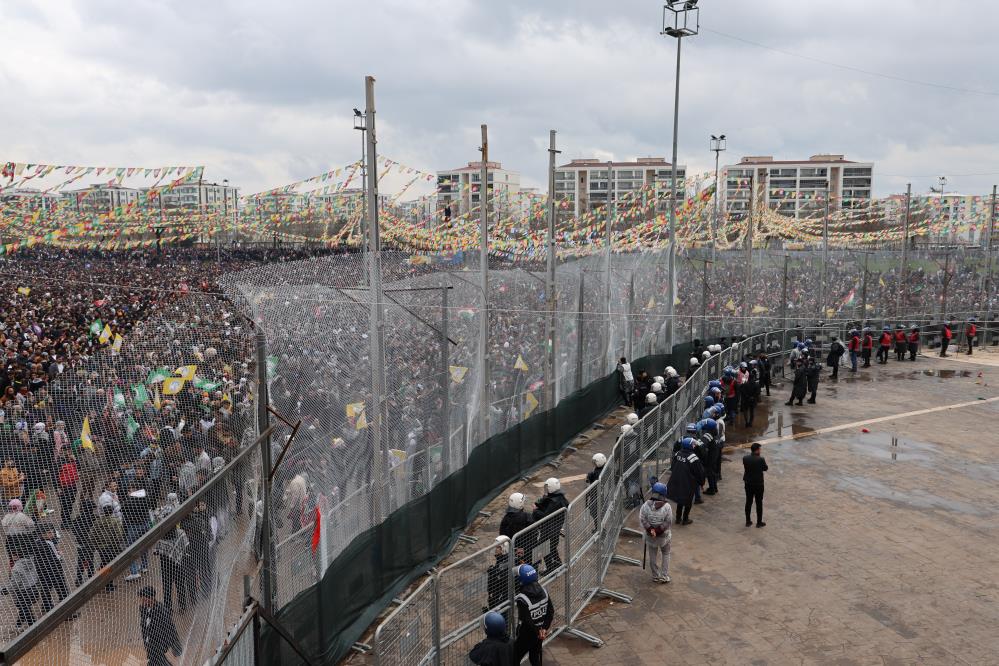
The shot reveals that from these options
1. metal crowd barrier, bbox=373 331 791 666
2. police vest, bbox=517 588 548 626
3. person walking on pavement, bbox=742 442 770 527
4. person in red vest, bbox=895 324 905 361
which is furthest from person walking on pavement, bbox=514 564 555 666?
person in red vest, bbox=895 324 905 361

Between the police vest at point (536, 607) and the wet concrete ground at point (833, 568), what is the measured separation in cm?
93

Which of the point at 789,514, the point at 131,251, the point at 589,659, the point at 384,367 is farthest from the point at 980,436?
the point at 131,251

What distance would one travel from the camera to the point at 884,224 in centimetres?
7194

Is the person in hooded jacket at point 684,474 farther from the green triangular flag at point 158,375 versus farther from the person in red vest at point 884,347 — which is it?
the person in red vest at point 884,347

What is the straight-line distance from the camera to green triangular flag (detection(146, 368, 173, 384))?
727cm

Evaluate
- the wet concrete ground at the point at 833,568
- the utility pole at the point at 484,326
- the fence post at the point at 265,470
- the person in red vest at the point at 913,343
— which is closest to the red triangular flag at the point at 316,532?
the fence post at the point at 265,470

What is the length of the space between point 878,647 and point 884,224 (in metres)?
73.3

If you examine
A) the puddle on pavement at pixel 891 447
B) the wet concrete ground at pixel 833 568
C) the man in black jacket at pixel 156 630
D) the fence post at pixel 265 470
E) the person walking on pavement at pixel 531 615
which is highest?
the fence post at pixel 265 470

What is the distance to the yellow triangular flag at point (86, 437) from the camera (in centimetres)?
679

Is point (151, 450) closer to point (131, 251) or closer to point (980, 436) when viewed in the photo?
point (980, 436)

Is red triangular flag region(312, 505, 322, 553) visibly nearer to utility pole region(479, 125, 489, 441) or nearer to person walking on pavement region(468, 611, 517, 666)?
person walking on pavement region(468, 611, 517, 666)

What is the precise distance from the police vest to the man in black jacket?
2.79 m

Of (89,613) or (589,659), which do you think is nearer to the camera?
(89,613)

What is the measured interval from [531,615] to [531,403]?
24.9 feet
